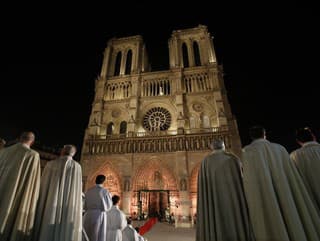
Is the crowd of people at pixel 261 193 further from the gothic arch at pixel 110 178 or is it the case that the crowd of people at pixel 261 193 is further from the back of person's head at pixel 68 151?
the gothic arch at pixel 110 178

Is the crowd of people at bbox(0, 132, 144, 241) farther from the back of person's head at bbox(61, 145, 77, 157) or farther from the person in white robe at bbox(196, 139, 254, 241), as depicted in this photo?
the person in white robe at bbox(196, 139, 254, 241)

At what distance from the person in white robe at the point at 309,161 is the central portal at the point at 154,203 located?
43.1 feet

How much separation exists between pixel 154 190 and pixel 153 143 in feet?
13.6

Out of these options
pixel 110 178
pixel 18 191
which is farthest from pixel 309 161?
pixel 110 178

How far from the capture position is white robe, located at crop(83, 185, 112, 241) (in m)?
3.29

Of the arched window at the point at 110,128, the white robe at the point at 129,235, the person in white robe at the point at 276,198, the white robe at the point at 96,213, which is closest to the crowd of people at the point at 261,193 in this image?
the person in white robe at the point at 276,198

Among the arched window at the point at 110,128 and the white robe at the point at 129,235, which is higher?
the arched window at the point at 110,128

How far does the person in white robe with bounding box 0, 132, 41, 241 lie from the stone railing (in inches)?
524

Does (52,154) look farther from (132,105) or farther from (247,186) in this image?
(247,186)

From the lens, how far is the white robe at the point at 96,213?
10.8 feet

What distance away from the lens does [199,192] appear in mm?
2898

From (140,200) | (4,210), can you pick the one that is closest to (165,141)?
(140,200)

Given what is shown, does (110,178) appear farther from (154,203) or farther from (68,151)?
(68,151)

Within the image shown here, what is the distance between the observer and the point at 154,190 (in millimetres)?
14578
